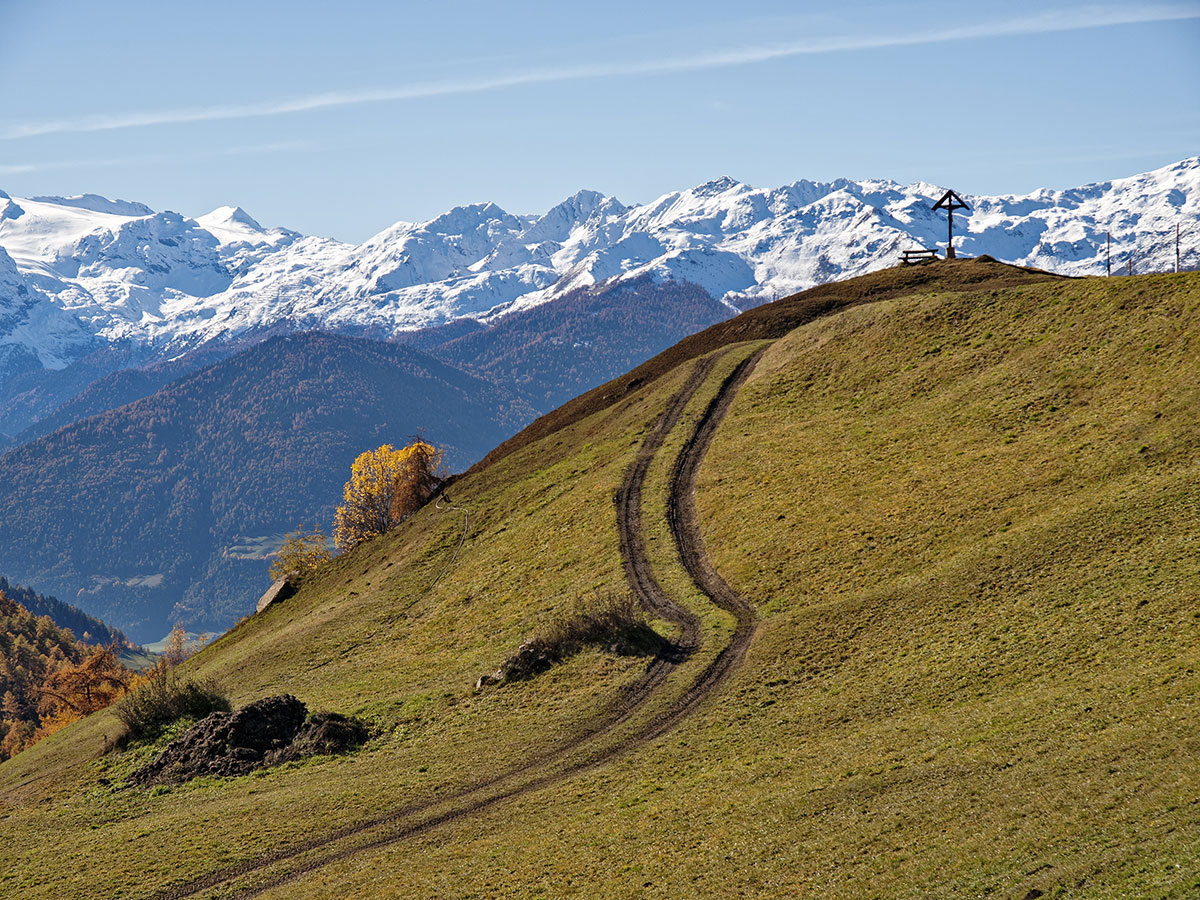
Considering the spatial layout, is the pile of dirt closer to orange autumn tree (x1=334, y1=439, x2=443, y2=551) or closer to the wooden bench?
orange autumn tree (x1=334, y1=439, x2=443, y2=551)

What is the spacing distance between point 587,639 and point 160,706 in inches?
956

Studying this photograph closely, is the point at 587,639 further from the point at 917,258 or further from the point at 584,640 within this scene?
the point at 917,258

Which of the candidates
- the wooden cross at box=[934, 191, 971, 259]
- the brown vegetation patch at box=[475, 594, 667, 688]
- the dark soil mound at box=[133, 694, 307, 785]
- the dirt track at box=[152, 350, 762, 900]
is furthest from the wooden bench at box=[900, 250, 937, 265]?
the dark soil mound at box=[133, 694, 307, 785]

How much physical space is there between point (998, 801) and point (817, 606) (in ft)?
71.9

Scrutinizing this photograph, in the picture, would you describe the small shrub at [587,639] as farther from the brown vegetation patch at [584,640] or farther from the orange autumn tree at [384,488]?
the orange autumn tree at [384,488]

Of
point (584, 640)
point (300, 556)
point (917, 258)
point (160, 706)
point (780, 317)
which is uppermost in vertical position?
point (917, 258)

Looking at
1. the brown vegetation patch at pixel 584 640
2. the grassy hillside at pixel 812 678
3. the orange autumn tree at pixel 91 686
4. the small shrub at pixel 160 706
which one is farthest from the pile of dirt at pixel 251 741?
the orange autumn tree at pixel 91 686

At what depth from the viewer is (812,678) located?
143 feet

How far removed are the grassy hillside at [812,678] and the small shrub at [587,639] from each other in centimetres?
114

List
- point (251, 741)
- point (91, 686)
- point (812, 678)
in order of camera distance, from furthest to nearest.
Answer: point (91, 686) < point (251, 741) < point (812, 678)

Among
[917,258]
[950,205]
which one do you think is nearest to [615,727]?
[950,205]

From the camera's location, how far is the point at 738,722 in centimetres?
4138

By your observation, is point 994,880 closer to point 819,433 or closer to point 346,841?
point 346,841

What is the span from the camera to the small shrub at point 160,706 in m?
52.8
